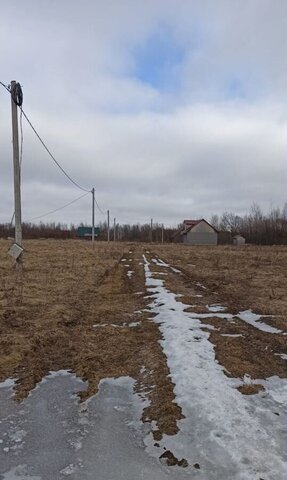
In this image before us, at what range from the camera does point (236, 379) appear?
16.6ft

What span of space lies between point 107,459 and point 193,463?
67 centimetres

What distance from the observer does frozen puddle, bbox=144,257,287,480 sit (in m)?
3.23

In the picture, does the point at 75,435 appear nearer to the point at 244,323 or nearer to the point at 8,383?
the point at 8,383

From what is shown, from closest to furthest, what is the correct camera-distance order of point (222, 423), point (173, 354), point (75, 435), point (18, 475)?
point (18, 475) < point (75, 435) < point (222, 423) < point (173, 354)

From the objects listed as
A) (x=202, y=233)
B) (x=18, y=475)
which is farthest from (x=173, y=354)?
(x=202, y=233)

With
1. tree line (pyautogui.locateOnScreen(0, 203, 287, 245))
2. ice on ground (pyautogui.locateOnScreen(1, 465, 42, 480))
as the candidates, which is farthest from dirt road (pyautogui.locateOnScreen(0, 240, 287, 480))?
tree line (pyautogui.locateOnScreen(0, 203, 287, 245))

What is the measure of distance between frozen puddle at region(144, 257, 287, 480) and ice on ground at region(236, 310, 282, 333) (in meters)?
2.10

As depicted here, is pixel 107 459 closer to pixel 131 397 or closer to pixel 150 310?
pixel 131 397

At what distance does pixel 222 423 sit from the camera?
12.8 ft

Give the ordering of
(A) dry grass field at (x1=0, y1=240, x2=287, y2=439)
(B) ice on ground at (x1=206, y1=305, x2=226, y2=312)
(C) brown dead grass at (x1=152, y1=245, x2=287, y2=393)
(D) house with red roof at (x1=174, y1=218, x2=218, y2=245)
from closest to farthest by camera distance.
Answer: (A) dry grass field at (x1=0, y1=240, x2=287, y2=439)
(C) brown dead grass at (x1=152, y1=245, x2=287, y2=393)
(B) ice on ground at (x1=206, y1=305, x2=226, y2=312)
(D) house with red roof at (x1=174, y1=218, x2=218, y2=245)

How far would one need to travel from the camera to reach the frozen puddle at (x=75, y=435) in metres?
3.19

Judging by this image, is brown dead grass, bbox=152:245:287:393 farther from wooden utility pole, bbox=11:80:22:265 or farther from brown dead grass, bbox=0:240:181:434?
wooden utility pole, bbox=11:80:22:265

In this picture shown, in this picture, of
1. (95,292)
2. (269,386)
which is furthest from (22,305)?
(269,386)

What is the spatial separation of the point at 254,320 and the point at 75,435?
226 inches
